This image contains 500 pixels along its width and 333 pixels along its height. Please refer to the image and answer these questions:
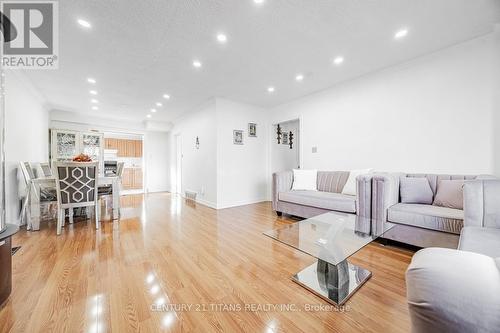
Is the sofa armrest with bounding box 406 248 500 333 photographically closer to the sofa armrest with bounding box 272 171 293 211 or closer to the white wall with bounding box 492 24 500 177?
the white wall with bounding box 492 24 500 177

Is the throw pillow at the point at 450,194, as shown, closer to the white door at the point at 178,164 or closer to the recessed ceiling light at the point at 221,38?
the recessed ceiling light at the point at 221,38

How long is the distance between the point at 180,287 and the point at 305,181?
266cm

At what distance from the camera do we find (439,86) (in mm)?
2518

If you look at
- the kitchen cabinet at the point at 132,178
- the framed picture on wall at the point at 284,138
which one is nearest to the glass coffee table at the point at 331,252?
the framed picture on wall at the point at 284,138

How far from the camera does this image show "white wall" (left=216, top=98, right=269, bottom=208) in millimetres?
4258

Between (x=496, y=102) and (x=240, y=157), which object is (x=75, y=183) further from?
(x=496, y=102)

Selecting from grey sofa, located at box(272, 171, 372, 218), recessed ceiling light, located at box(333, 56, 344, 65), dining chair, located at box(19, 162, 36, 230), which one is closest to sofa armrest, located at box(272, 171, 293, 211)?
grey sofa, located at box(272, 171, 372, 218)

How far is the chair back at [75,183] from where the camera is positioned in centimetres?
265

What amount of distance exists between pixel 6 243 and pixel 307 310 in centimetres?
211

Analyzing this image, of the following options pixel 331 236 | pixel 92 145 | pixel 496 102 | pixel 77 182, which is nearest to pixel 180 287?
pixel 331 236

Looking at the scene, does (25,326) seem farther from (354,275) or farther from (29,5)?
(29,5)

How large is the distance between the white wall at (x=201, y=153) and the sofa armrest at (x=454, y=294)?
390 cm

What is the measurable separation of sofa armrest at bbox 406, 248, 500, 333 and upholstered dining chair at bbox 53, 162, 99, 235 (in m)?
3.56

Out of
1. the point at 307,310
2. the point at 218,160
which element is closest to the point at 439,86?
the point at 307,310
